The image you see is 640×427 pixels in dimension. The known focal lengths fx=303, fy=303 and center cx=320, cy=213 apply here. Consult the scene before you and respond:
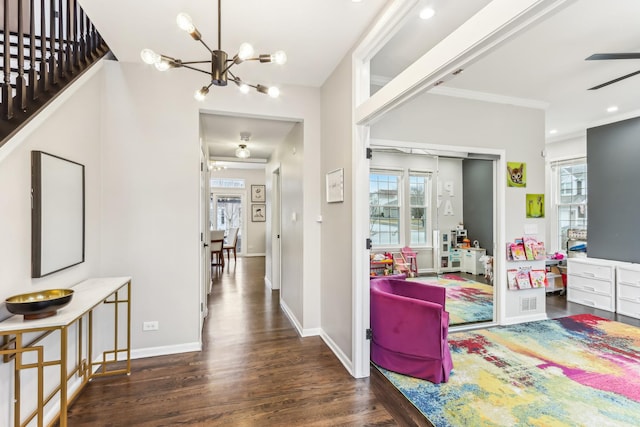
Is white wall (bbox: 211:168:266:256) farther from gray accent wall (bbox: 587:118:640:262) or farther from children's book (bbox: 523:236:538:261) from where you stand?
gray accent wall (bbox: 587:118:640:262)

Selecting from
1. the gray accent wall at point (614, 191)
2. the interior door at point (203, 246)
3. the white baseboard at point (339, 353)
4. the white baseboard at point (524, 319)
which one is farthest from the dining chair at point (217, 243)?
the gray accent wall at point (614, 191)

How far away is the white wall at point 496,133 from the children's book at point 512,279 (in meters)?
0.08

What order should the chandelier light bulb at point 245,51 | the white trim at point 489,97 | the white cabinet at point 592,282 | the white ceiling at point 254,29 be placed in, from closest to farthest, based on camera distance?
the chandelier light bulb at point 245,51 → the white ceiling at point 254,29 → the white trim at point 489,97 → the white cabinet at point 592,282

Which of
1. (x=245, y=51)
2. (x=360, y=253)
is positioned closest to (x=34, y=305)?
(x=245, y=51)

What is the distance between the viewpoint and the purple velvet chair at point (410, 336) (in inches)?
96.6

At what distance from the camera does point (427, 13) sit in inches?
87.0

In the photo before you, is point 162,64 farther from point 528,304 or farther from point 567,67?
point 528,304

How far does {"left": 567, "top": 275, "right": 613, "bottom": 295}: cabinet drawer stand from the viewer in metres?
4.40

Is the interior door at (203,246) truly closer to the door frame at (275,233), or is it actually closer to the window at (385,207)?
the door frame at (275,233)

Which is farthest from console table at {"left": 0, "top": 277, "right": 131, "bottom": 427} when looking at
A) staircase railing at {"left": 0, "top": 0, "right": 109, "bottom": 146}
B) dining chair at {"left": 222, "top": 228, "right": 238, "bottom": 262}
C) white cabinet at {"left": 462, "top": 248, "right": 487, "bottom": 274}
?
white cabinet at {"left": 462, "top": 248, "right": 487, "bottom": 274}

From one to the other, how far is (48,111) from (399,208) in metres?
4.61

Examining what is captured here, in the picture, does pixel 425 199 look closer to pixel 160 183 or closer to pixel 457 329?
pixel 457 329

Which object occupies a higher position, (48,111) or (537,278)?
(48,111)

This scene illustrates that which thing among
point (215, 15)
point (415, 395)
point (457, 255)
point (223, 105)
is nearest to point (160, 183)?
point (223, 105)
